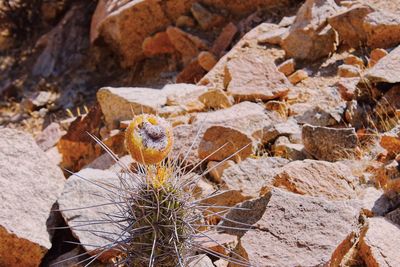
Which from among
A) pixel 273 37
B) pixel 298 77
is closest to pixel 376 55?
pixel 298 77

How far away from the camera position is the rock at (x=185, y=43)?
7672 mm

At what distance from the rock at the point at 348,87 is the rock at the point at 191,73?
2.00m

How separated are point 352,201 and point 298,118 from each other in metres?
1.67

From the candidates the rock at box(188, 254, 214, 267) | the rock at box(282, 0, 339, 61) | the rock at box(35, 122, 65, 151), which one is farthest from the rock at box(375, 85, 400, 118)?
the rock at box(35, 122, 65, 151)

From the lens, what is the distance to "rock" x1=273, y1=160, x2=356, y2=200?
159 inches

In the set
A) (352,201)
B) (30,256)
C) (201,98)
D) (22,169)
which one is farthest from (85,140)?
(352,201)

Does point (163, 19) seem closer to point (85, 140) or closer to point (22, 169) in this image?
point (85, 140)

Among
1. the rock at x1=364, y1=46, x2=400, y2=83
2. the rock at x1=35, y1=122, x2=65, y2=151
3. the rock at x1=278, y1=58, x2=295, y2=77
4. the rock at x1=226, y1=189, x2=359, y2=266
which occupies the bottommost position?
the rock at x1=35, y1=122, x2=65, y2=151

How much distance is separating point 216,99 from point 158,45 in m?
2.48

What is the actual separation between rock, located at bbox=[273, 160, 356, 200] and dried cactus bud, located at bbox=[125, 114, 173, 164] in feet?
4.35

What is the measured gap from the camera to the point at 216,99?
5.84 m

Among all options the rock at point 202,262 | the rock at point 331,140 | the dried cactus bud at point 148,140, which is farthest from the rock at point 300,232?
the rock at point 331,140

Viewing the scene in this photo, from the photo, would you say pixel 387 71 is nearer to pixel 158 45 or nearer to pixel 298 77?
pixel 298 77

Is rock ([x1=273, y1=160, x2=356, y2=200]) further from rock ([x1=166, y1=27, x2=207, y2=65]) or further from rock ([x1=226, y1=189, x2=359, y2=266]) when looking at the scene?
rock ([x1=166, y1=27, x2=207, y2=65])
